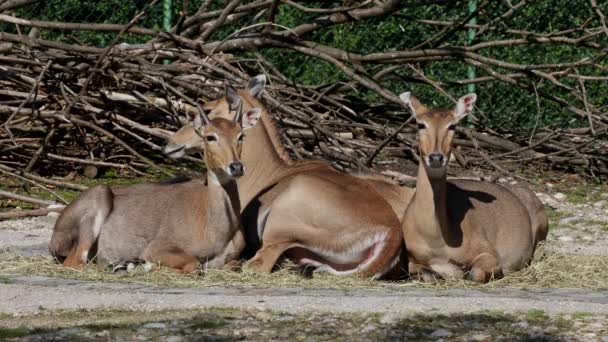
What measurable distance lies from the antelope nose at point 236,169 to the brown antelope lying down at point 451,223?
1.07 meters

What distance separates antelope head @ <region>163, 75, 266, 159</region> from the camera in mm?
8609

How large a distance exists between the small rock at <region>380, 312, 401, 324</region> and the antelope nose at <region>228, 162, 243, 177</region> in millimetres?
1940

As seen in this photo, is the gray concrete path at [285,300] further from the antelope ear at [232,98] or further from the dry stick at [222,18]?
the dry stick at [222,18]

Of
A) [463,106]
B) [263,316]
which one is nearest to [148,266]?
[463,106]

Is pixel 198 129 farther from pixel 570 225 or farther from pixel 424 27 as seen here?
pixel 424 27

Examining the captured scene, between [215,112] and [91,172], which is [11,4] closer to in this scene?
[91,172]

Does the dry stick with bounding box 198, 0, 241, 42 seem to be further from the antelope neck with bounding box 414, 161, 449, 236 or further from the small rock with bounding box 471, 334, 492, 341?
the small rock with bounding box 471, 334, 492, 341

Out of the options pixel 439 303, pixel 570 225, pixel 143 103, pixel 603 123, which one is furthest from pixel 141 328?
pixel 603 123

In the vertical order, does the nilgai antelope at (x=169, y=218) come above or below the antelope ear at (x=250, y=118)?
below

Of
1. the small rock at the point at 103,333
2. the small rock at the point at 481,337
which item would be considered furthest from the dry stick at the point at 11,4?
the small rock at the point at 481,337

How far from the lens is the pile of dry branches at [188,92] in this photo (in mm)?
10992

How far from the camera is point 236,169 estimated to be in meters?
7.46

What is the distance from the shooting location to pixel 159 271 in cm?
777

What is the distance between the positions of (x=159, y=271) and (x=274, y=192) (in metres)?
1.07
